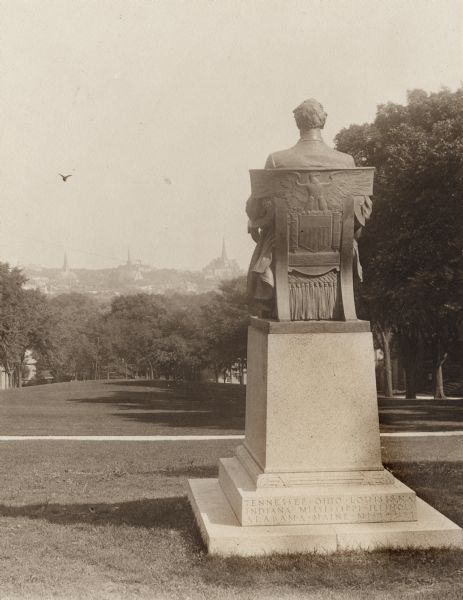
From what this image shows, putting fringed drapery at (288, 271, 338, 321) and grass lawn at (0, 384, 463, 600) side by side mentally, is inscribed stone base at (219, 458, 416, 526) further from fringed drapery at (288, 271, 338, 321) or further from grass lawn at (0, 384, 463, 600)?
fringed drapery at (288, 271, 338, 321)

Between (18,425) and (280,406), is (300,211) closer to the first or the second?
(280,406)

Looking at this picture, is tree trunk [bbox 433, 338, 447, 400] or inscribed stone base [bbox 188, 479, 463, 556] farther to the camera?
tree trunk [bbox 433, 338, 447, 400]

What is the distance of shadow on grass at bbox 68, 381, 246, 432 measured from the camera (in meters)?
24.9

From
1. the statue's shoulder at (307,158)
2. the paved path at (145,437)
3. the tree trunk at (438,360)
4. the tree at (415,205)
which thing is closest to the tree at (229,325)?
the tree trunk at (438,360)

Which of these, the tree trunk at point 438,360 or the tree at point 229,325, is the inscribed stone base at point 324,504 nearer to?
the tree trunk at point 438,360

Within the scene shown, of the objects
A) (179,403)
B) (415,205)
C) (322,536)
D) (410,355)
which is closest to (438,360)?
(410,355)

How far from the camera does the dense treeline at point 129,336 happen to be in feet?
150

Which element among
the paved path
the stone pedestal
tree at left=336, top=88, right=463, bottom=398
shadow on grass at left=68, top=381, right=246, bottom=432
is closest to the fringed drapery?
the stone pedestal

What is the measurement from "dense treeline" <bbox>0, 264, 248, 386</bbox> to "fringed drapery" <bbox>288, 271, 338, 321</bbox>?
37682 millimetres

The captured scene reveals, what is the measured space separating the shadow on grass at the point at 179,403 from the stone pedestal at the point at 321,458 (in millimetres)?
15167

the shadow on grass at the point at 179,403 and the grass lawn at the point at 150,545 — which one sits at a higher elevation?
the shadow on grass at the point at 179,403

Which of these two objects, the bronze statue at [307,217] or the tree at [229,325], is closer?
the bronze statue at [307,217]

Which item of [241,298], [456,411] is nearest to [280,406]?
[456,411]

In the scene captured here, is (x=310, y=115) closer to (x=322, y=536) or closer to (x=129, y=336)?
(x=322, y=536)
